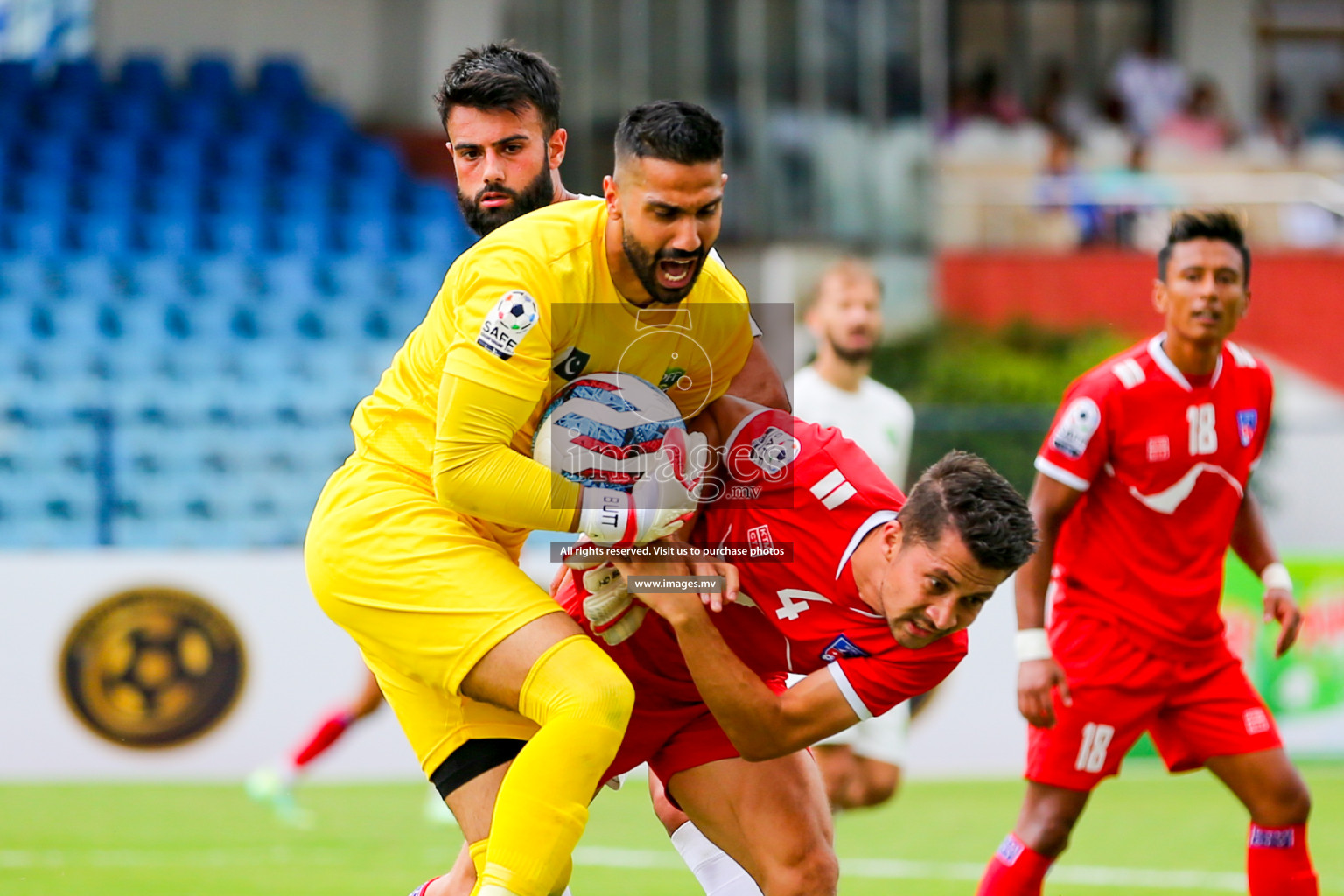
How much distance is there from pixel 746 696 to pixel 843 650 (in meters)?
0.32

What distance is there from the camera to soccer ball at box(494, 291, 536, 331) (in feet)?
11.9

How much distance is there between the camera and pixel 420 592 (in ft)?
12.5

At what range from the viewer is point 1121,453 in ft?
17.2

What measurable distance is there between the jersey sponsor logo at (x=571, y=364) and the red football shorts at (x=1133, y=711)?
214 centimetres

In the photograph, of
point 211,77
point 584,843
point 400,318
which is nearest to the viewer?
point 584,843

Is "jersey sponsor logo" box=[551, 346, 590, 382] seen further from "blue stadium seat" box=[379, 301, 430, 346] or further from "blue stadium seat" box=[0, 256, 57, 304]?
"blue stadium seat" box=[0, 256, 57, 304]

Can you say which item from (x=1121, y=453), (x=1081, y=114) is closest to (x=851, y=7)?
(x=1081, y=114)

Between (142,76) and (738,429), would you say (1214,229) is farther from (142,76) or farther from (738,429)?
(142,76)

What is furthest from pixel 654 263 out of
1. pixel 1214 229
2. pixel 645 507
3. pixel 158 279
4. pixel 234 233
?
pixel 234 233

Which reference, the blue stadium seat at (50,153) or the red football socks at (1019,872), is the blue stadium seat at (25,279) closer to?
the blue stadium seat at (50,153)

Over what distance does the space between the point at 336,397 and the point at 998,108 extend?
782 centimetres

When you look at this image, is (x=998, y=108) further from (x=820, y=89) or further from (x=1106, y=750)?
(x=1106, y=750)

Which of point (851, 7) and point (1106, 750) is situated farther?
point (851, 7)

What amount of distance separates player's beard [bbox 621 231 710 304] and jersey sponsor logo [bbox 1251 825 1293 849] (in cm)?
258
